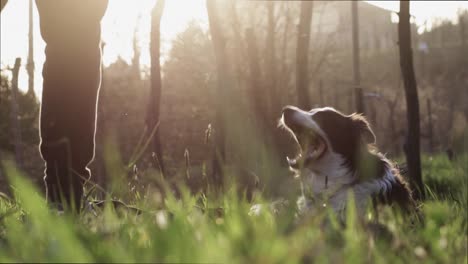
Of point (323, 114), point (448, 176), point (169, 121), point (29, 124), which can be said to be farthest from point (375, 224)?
point (169, 121)

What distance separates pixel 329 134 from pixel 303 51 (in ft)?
30.6

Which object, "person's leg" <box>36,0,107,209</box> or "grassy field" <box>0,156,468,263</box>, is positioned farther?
"person's leg" <box>36,0,107,209</box>

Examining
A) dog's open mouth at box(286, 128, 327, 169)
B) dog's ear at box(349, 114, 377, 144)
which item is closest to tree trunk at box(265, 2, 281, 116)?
dog's open mouth at box(286, 128, 327, 169)

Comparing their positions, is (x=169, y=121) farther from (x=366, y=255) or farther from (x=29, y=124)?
(x=366, y=255)

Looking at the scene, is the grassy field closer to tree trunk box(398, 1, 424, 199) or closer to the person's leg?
the person's leg

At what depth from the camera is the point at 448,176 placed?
1141 cm

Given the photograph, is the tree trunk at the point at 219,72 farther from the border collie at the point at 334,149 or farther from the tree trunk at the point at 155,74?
the border collie at the point at 334,149

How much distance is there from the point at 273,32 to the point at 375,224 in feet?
56.3

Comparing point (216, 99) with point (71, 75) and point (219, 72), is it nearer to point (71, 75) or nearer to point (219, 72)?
point (219, 72)

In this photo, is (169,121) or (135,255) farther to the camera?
(169,121)

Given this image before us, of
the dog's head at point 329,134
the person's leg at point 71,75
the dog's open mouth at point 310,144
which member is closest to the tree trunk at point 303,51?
the dog's open mouth at point 310,144

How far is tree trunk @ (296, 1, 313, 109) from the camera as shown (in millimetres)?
14867

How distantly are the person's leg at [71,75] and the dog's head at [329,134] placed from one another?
1911 mm

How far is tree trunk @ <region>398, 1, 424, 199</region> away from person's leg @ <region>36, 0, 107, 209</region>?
5386 mm
